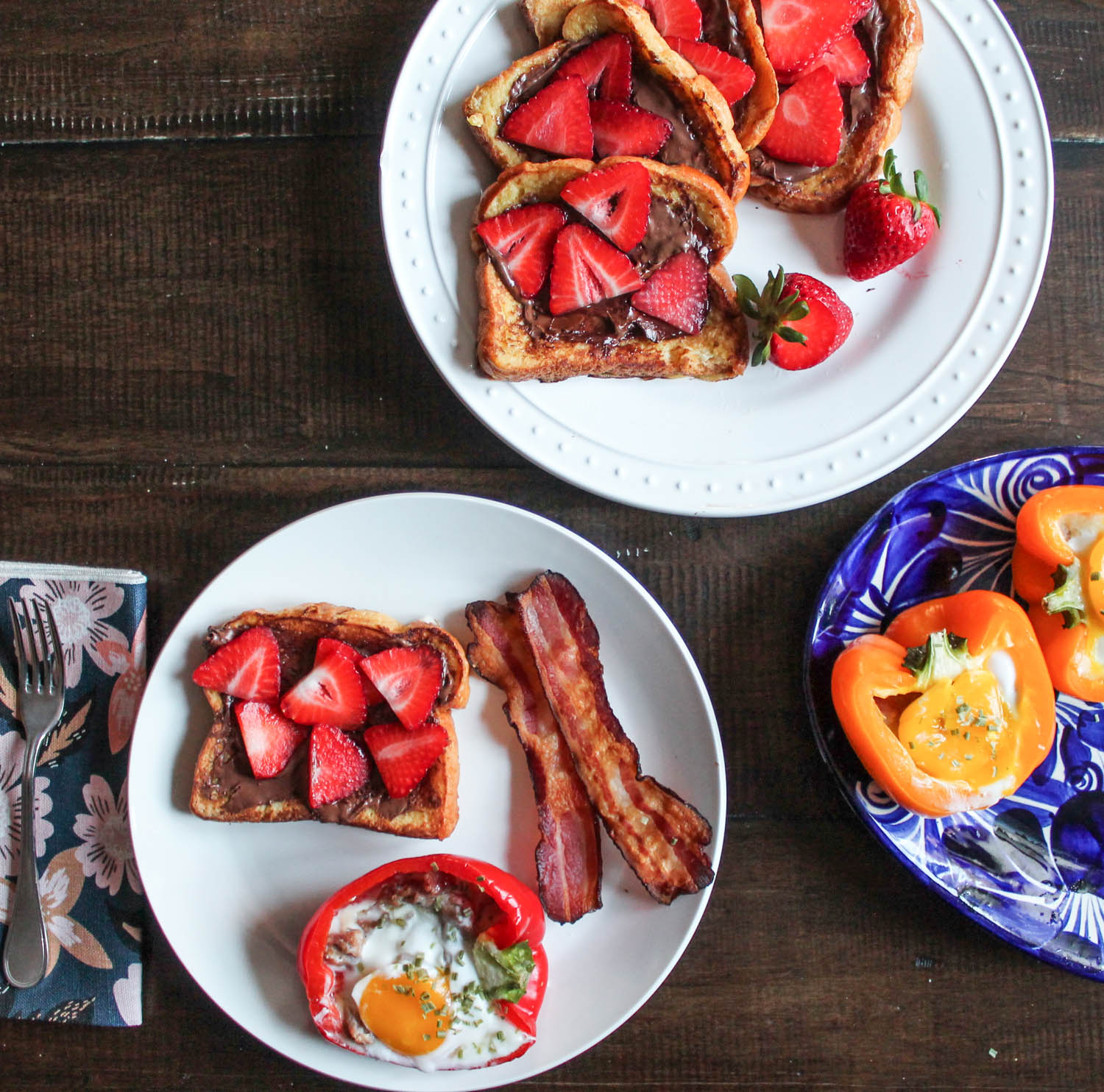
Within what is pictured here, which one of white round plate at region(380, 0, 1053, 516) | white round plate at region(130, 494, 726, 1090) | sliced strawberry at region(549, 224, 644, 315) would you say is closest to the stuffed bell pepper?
white round plate at region(130, 494, 726, 1090)

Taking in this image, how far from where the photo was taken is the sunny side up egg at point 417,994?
5.04 ft

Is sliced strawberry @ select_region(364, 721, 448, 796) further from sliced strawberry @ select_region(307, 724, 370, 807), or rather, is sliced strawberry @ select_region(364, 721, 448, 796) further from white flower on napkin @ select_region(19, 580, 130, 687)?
white flower on napkin @ select_region(19, 580, 130, 687)

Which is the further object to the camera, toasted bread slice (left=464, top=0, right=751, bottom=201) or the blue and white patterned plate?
the blue and white patterned plate

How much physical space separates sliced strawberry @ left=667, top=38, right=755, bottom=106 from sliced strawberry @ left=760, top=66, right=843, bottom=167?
101mm

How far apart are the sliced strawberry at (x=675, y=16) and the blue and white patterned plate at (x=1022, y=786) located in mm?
960

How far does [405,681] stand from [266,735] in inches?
11.0

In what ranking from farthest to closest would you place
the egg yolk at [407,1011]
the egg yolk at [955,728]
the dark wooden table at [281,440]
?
the dark wooden table at [281,440]
the egg yolk at [955,728]
the egg yolk at [407,1011]

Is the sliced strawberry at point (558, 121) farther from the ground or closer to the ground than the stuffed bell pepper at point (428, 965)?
farther from the ground

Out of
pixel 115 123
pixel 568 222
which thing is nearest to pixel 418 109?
pixel 568 222

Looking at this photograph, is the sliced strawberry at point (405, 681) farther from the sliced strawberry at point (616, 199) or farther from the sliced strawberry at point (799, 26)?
the sliced strawberry at point (799, 26)

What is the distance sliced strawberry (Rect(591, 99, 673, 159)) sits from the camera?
1.58 meters

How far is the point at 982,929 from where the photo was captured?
1.82 m

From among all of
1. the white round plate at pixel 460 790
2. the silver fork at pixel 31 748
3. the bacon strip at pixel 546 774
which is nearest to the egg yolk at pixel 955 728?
the white round plate at pixel 460 790

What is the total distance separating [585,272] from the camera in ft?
5.19
